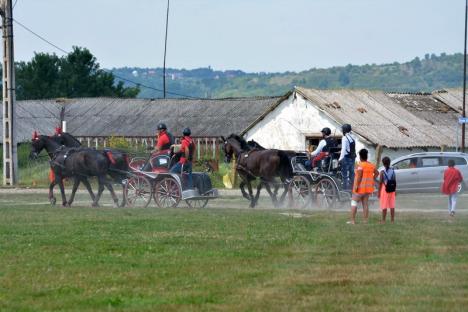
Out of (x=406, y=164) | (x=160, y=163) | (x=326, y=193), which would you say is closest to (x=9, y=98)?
(x=406, y=164)

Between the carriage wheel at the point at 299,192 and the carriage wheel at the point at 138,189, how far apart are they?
3.64 m

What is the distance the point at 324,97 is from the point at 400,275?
4873cm

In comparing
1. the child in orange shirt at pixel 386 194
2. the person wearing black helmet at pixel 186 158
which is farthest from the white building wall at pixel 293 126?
the child in orange shirt at pixel 386 194

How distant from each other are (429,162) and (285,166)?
10212mm

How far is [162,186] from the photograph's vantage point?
31000 millimetres

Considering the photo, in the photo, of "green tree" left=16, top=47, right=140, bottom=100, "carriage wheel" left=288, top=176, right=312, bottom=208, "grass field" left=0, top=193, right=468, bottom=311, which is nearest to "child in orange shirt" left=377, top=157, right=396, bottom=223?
"grass field" left=0, top=193, right=468, bottom=311

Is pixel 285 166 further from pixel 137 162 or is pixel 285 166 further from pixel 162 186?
pixel 137 162

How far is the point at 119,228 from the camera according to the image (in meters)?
22.1

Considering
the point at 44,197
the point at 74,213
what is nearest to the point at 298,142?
the point at 44,197

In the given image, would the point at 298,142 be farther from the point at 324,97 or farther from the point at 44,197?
the point at 44,197

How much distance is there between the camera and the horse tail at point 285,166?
3145 cm

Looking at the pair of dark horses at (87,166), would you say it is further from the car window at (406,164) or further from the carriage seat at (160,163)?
the car window at (406,164)

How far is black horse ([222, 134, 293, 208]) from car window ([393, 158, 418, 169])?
906 cm

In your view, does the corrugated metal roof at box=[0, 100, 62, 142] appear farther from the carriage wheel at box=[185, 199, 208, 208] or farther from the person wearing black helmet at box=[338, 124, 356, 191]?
the person wearing black helmet at box=[338, 124, 356, 191]
